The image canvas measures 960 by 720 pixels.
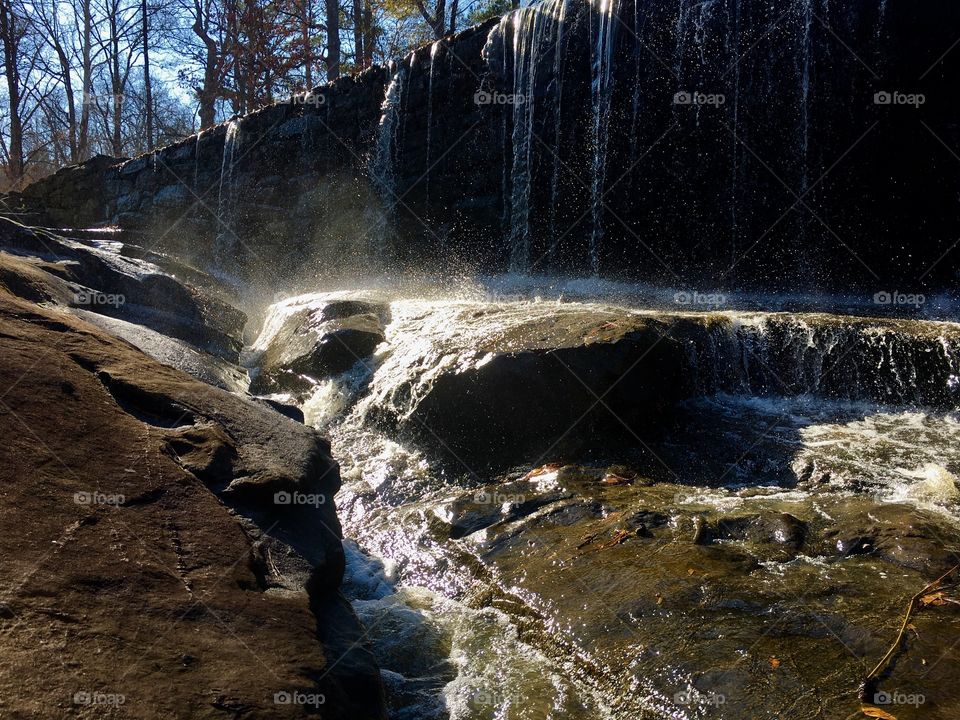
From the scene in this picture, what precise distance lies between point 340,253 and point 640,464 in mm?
8862

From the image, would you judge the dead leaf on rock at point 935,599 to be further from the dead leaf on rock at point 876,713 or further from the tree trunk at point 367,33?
the tree trunk at point 367,33

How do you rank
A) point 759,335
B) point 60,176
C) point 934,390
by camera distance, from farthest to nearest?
point 60,176, point 759,335, point 934,390

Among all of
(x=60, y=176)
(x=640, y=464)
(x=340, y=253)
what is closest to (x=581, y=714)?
(x=640, y=464)

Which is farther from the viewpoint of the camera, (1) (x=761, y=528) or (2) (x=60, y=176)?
(2) (x=60, y=176)

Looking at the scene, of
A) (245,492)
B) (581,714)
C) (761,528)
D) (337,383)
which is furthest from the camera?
(337,383)

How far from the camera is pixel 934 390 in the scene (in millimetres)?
5719

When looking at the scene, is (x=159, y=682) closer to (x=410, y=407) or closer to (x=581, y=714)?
(x=581, y=714)
